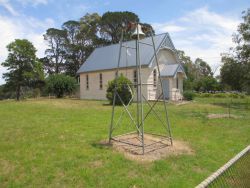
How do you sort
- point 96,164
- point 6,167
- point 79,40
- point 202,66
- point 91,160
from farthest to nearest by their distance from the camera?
point 202,66 < point 79,40 < point 91,160 < point 96,164 < point 6,167

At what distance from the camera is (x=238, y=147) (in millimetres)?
7855

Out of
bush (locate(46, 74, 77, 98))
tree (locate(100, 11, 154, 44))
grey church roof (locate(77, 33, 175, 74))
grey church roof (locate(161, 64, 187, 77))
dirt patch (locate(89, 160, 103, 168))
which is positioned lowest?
dirt patch (locate(89, 160, 103, 168))

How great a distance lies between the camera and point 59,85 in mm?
30750

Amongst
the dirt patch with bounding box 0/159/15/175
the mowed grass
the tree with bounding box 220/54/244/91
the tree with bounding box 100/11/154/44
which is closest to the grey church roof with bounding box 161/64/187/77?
the tree with bounding box 220/54/244/91

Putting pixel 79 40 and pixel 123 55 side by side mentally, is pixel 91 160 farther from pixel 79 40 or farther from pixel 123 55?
pixel 79 40

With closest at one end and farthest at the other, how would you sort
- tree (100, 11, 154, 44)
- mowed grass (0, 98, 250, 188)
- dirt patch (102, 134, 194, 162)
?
mowed grass (0, 98, 250, 188), dirt patch (102, 134, 194, 162), tree (100, 11, 154, 44)

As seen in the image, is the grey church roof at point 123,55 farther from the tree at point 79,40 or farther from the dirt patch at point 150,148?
the tree at point 79,40

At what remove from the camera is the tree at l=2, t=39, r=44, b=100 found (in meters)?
33.2

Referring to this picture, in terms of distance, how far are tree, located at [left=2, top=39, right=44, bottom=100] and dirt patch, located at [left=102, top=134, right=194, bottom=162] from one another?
28698 millimetres

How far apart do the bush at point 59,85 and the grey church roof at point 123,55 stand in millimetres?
2017

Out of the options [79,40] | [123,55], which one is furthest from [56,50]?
[123,55]

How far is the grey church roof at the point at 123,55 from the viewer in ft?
80.9

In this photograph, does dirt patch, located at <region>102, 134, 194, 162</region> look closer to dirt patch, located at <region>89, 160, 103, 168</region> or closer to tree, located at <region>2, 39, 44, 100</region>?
dirt patch, located at <region>89, 160, 103, 168</region>

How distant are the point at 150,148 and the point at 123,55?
2087 centimetres
